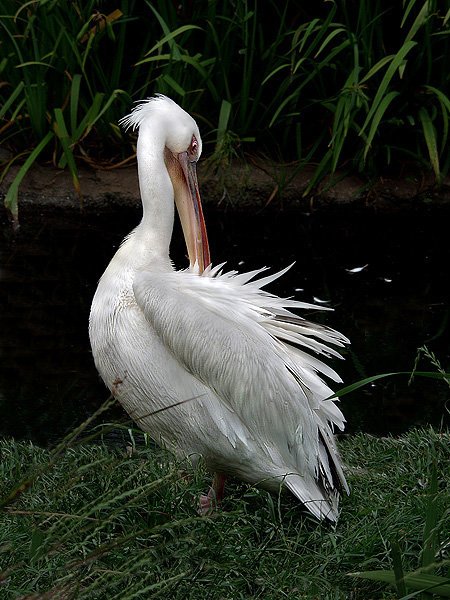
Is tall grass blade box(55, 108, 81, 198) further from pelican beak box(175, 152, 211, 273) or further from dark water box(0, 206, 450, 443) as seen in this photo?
pelican beak box(175, 152, 211, 273)

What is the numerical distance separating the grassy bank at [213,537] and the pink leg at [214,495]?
0.16 feet

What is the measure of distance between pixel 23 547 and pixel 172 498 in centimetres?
42

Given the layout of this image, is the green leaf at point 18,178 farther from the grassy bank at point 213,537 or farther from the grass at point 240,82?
the grassy bank at point 213,537

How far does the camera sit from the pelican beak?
330cm

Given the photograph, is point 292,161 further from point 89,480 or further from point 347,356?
point 89,480

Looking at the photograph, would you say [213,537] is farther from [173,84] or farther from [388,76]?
[388,76]

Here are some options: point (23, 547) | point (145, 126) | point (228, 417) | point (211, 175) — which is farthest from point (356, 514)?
point (211, 175)

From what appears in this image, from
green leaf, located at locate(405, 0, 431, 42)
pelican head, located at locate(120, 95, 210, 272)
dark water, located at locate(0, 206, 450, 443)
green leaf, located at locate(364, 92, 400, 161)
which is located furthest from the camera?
green leaf, located at locate(405, 0, 431, 42)

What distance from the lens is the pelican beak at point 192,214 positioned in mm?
3301

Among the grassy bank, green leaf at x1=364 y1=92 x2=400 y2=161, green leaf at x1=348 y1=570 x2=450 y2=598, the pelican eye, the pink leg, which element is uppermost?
the pelican eye

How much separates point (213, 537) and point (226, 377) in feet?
1.73

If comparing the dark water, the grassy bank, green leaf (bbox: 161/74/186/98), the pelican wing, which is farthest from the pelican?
green leaf (bbox: 161/74/186/98)

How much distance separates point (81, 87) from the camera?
19.5 ft

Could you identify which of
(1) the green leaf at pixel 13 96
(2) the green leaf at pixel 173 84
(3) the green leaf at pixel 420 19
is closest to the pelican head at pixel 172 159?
(2) the green leaf at pixel 173 84
